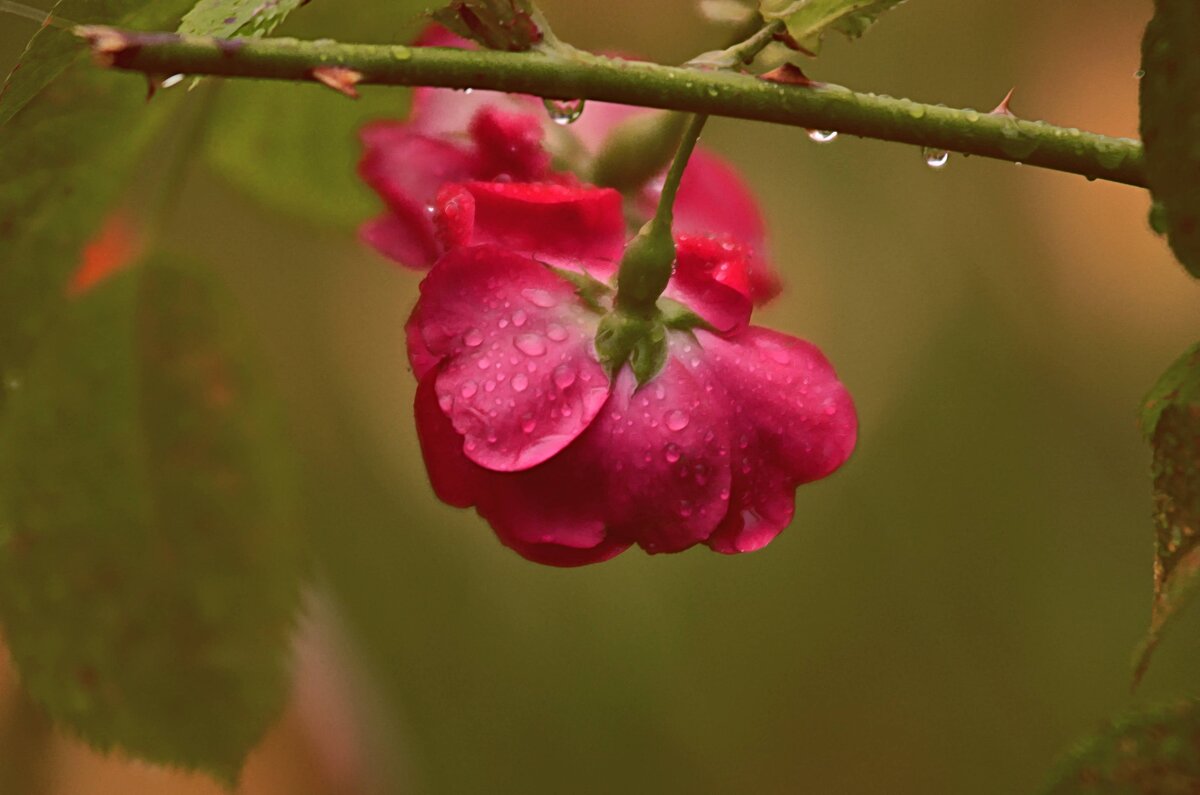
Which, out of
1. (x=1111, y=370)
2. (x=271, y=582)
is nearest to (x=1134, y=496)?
(x=1111, y=370)

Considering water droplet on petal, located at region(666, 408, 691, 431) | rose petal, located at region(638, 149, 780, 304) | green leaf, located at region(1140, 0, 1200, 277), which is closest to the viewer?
green leaf, located at region(1140, 0, 1200, 277)

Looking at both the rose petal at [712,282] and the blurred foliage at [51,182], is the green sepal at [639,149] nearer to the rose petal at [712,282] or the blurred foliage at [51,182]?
the rose petal at [712,282]

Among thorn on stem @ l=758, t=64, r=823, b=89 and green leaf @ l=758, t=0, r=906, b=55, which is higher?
green leaf @ l=758, t=0, r=906, b=55

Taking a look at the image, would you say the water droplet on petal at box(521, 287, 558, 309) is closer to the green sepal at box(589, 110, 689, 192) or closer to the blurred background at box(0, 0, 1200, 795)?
the green sepal at box(589, 110, 689, 192)

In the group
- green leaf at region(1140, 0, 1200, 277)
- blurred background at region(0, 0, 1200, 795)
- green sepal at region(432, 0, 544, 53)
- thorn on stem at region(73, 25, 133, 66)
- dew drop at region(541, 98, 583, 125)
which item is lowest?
blurred background at region(0, 0, 1200, 795)

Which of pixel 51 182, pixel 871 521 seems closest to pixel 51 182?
pixel 51 182

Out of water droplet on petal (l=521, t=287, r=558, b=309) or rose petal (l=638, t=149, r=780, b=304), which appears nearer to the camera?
water droplet on petal (l=521, t=287, r=558, b=309)

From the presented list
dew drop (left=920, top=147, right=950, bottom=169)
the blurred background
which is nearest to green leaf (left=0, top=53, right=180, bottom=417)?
dew drop (left=920, top=147, right=950, bottom=169)
